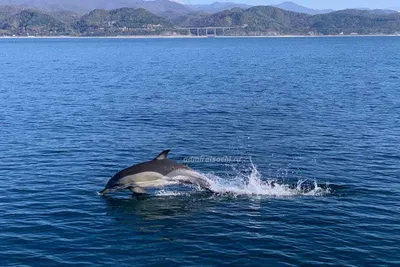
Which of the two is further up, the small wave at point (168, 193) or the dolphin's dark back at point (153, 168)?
the dolphin's dark back at point (153, 168)

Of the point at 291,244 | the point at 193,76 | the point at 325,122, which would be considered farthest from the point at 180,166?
the point at 193,76

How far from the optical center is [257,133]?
54438 mm

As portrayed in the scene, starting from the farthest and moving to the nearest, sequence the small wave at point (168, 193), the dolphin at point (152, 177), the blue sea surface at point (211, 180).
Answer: the small wave at point (168, 193), the dolphin at point (152, 177), the blue sea surface at point (211, 180)

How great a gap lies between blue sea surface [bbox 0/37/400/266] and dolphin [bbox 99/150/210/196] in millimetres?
1059

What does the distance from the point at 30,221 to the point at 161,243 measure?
892 centimetres

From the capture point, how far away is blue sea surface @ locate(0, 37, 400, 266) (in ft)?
87.0

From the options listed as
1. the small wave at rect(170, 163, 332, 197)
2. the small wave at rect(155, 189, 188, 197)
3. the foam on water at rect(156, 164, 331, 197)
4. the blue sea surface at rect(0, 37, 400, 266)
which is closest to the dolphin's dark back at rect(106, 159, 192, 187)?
the foam on water at rect(156, 164, 331, 197)

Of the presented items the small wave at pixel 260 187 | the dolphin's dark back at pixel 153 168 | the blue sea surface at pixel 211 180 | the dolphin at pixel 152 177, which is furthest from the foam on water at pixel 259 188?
the dolphin's dark back at pixel 153 168

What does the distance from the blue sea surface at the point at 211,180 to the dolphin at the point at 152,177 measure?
1.06 meters

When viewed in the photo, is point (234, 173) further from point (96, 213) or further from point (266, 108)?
point (266, 108)

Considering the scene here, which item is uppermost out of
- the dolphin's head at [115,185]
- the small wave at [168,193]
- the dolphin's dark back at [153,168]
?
the dolphin's dark back at [153,168]

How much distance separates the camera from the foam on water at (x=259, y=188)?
115ft

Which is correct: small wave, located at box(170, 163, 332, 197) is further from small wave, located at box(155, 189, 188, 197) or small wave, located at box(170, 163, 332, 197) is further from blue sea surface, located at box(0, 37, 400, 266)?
blue sea surface, located at box(0, 37, 400, 266)

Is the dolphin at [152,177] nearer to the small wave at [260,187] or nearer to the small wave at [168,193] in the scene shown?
the small wave at [168,193]
